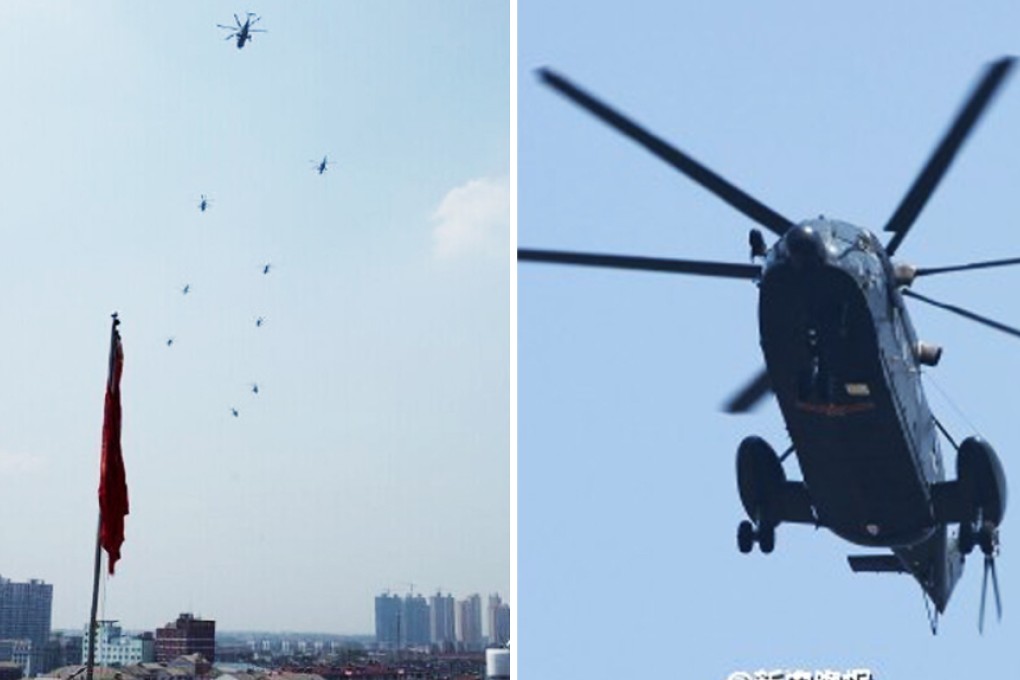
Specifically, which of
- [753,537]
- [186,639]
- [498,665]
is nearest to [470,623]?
[186,639]

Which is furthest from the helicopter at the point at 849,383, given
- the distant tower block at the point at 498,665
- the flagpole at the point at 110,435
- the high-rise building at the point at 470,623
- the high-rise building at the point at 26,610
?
the high-rise building at the point at 470,623

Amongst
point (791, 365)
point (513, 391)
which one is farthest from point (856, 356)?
point (513, 391)

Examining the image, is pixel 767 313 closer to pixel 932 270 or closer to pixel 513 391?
pixel 932 270

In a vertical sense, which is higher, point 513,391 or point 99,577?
point 513,391

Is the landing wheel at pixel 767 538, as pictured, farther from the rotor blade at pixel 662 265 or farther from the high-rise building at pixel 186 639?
the high-rise building at pixel 186 639

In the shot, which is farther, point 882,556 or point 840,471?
point 882,556

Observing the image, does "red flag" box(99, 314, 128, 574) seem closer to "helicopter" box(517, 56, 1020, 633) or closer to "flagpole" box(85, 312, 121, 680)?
"flagpole" box(85, 312, 121, 680)
